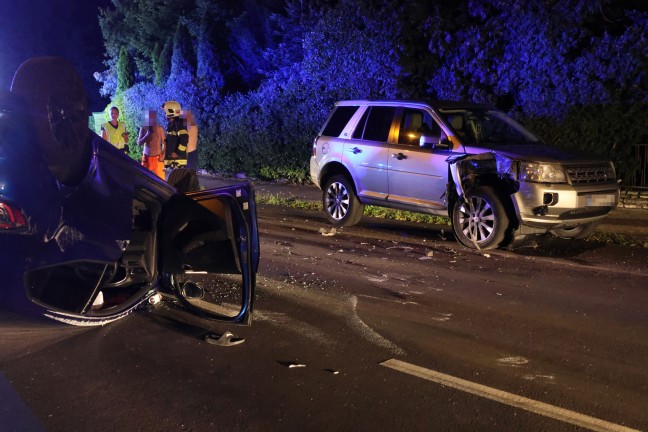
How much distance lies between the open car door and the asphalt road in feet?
1.24

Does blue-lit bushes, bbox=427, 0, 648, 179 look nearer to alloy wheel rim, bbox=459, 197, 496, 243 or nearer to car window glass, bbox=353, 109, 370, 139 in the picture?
car window glass, bbox=353, 109, 370, 139

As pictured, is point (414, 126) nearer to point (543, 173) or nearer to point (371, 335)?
point (543, 173)

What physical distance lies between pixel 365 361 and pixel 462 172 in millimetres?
4649

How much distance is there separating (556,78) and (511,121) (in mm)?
3760

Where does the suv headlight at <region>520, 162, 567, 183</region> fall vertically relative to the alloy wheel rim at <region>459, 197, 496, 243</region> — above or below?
above

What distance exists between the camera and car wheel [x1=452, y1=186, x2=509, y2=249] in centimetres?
881

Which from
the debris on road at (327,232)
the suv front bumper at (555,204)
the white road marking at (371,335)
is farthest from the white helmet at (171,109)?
the white road marking at (371,335)

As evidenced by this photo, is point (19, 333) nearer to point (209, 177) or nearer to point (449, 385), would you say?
point (449, 385)

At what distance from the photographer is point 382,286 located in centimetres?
715

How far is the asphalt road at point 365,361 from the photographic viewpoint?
4.06m


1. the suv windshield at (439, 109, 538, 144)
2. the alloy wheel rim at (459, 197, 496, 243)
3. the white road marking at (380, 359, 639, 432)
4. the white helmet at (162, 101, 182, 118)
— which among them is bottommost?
the white road marking at (380, 359, 639, 432)

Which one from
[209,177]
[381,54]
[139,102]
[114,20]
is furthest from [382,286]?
[114,20]

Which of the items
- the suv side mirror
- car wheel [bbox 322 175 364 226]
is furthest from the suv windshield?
car wheel [bbox 322 175 364 226]

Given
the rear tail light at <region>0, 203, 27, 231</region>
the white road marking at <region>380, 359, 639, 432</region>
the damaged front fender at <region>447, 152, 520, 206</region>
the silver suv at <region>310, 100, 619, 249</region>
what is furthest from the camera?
the damaged front fender at <region>447, 152, 520, 206</region>
